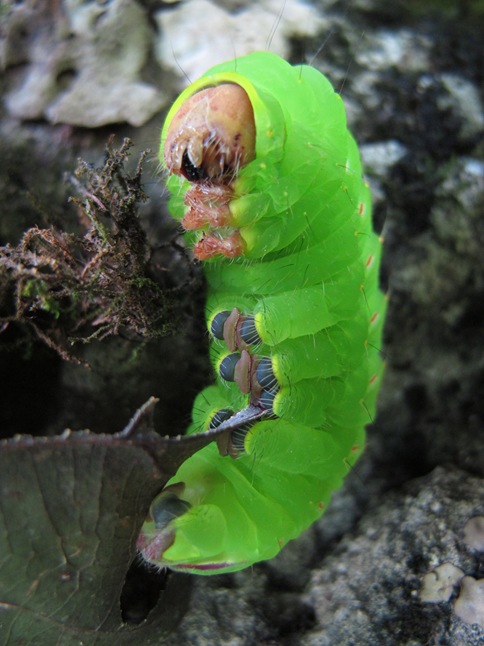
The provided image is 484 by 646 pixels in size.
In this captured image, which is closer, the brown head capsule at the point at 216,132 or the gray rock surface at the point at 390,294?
the brown head capsule at the point at 216,132

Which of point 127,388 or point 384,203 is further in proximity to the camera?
point 384,203

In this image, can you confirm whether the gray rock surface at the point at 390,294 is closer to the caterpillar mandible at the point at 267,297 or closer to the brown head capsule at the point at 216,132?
the caterpillar mandible at the point at 267,297

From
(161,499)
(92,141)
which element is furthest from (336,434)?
(92,141)

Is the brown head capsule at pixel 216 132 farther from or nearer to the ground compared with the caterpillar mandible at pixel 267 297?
farther from the ground

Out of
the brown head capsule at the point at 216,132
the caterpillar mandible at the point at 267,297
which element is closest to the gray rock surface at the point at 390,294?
the caterpillar mandible at the point at 267,297

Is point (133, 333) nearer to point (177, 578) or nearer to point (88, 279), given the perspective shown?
point (88, 279)

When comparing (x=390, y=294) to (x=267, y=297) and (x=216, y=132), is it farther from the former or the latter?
(x=216, y=132)

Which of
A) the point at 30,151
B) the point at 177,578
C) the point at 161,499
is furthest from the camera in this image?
the point at 30,151

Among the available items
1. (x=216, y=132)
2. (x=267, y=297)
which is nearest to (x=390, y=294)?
(x=267, y=297)
